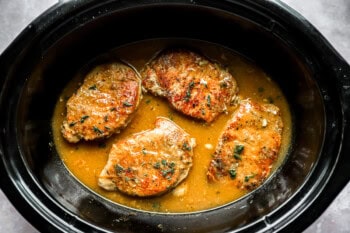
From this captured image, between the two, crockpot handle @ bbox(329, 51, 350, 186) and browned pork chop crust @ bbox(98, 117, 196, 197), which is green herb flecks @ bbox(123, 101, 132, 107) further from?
crockpot handle @ bbox(329, 51, 350, 186)

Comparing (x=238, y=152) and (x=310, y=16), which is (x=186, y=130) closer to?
(x=238, y=152)

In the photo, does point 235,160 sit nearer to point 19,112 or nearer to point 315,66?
point 315,66

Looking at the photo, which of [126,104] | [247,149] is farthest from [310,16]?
[126,104]

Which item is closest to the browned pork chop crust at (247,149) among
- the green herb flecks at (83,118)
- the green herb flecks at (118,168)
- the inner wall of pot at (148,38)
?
the inner wall of pot at (148,38)

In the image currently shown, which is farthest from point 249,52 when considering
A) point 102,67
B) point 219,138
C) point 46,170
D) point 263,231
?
point 46,170

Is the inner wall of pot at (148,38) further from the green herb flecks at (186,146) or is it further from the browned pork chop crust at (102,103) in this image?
the green herb flecks at (186,146)

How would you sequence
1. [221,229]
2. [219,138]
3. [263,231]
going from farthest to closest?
[219,138] → [221,229] → [263,231]

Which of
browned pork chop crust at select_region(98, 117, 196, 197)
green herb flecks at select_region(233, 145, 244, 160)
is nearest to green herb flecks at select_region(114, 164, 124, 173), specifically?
browned pork chop crust at select_region(98, 117, 196, 197)
